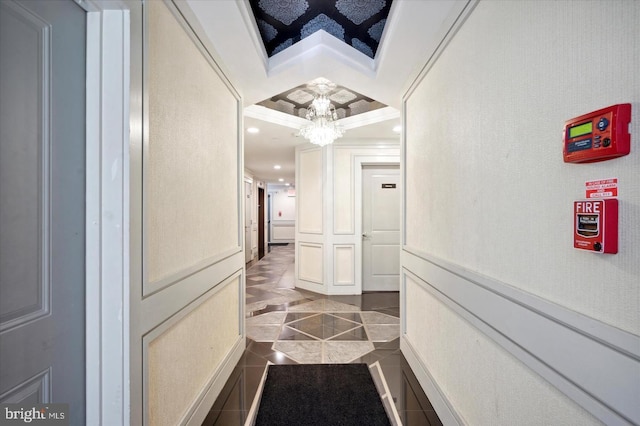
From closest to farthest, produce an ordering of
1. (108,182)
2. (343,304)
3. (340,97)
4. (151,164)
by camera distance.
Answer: (108,182), (151,164), (340,97), (343,304)

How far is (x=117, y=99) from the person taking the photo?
3.36 ft

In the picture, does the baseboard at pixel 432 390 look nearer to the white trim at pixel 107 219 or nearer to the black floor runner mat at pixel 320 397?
the black floor runner mat at pixel 320 397

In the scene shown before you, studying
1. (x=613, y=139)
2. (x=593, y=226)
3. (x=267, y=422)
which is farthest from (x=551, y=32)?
(x=267, y=422)

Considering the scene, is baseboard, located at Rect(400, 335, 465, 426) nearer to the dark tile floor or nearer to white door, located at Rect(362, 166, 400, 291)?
the dark tile floor

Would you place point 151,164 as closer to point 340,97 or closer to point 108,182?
point 108,182

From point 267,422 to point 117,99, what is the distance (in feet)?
6.37

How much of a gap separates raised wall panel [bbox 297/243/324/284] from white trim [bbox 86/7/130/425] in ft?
12.3

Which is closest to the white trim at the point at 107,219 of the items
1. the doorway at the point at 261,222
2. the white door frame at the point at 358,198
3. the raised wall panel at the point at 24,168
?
the raised wall panel at the point at 24,168

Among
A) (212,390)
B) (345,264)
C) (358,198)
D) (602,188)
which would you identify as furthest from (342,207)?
(602,188)

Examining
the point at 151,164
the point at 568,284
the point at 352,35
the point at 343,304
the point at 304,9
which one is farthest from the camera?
the point at 343,304

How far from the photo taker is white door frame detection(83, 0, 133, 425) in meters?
1.01

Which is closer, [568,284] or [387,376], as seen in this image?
[568,284]

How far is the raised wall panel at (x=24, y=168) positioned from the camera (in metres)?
0.77

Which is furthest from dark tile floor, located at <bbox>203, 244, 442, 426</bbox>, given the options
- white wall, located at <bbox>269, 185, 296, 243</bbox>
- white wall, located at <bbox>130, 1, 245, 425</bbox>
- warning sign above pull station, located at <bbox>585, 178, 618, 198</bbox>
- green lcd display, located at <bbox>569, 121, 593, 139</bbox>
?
white wall, located at <bbox>269, 185, 296, 243</bbox>
